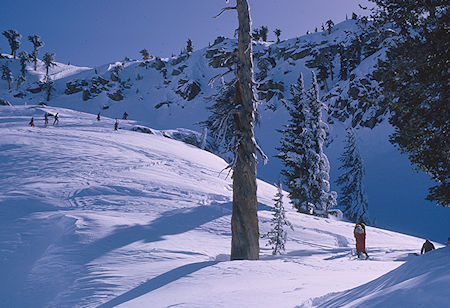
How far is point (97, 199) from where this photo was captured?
39.8ft

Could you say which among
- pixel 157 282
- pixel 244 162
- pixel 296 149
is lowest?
pixel 157 282

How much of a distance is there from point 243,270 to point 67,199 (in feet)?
26.9

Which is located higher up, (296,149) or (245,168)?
(296,149)

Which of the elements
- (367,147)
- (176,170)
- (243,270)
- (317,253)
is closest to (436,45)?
(243,270)

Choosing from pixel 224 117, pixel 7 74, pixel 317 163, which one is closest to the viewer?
pixel 224 117

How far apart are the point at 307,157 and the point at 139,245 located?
18559 millimetres

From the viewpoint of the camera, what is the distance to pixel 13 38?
103 meters

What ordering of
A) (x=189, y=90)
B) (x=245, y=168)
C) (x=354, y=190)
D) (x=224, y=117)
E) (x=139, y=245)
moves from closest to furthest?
(x=139, y=245) → (x=245, y=168) → (x=224, y=117) → (x=354, y=190) → (x=189, y=90)

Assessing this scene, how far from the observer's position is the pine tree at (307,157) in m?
24.0

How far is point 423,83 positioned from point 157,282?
22.4ft

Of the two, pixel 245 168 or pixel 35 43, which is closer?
pixel 245 168

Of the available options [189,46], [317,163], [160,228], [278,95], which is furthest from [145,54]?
[160,228]

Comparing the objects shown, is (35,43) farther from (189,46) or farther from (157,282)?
(157,282)

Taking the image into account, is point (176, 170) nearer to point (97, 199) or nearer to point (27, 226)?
point (97, 199)
